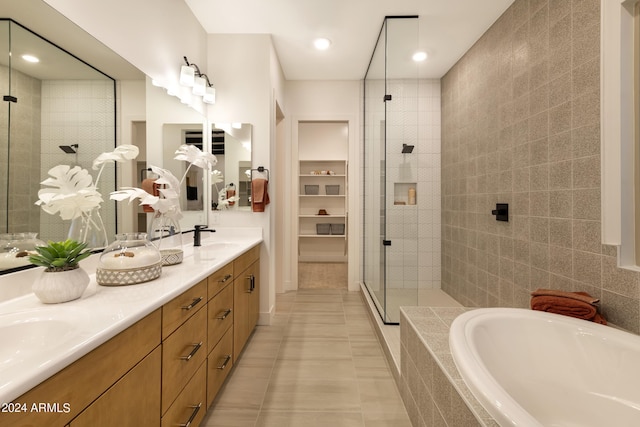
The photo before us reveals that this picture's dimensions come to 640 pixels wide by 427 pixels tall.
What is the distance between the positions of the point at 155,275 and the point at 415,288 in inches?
74.5

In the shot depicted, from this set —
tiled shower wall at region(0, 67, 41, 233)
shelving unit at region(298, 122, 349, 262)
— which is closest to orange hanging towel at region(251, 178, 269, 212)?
tiled shower wall at region(0, 67, 41, 233)

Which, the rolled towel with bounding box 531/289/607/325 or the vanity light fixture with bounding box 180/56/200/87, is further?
the vanity light fixture with bounding box 180/56/200/87

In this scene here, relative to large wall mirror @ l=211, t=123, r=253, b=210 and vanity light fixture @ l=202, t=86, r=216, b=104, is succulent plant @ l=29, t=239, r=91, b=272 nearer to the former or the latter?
large wall mirror @ l=211, t=123, r=253, b=210

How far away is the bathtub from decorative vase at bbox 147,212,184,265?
1394 mm

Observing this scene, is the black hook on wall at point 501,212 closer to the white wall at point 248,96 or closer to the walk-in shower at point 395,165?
the walk-in shower at point 395,165

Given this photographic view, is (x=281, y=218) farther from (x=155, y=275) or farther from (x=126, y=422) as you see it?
(x=126, y=422)

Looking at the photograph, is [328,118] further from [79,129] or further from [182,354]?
[182,354]

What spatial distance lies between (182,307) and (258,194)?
1535mm

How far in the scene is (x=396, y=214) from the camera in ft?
8.07

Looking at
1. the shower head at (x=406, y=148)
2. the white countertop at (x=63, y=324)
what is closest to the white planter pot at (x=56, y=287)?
the white countertop at (x=63, y=324)

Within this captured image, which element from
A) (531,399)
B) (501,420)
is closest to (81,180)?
(501,420)

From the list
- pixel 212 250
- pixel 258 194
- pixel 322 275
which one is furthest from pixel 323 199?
pixel 212 250

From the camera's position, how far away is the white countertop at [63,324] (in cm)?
56

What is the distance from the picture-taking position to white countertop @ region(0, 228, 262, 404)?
0.56 metres
